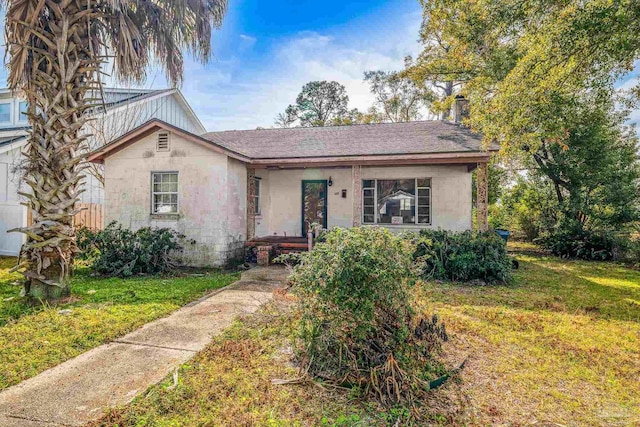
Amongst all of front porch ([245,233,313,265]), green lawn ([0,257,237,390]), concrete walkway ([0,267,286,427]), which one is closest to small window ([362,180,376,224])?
front porch ([245,233,313,265])

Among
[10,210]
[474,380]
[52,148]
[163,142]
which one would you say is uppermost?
[163,142]

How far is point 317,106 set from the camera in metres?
36.4

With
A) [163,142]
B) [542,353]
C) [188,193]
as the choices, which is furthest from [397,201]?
[542,353]

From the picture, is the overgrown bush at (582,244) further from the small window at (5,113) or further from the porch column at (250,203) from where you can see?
the small window at (5,113)

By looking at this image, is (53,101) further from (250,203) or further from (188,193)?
(250,203)

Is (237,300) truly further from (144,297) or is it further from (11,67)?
(11,67)

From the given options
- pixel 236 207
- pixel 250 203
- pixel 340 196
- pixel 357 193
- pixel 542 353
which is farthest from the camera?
pixel 340 196

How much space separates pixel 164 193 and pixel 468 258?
8287mm

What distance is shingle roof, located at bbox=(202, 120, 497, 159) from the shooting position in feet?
33.5

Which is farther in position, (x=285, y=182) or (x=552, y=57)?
(x=285, y=182)

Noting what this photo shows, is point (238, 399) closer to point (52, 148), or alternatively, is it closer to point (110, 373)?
point (110, 373)

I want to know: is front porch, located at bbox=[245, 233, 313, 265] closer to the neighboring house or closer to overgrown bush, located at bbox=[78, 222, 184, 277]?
overgrown bush, located at bbox=[78, 222, 184, 277]

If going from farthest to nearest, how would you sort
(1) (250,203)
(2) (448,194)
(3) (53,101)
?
(2) (448,194), (1) (250,203), (3) (53,101)

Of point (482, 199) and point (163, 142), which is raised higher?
point (163, 142)
